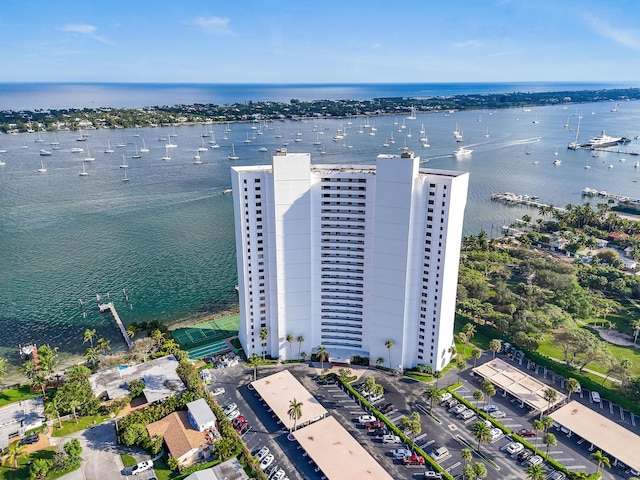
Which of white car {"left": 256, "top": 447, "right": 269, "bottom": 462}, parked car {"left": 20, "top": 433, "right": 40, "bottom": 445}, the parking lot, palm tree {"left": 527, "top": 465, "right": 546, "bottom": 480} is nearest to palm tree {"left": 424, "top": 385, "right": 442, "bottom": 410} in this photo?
the parking lot

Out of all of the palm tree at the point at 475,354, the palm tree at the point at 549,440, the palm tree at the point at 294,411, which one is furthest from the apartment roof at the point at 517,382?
the palm tree at the point at 294,411

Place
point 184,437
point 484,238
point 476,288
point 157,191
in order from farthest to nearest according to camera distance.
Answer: point 157,191 < point 484,238 < point 476,288 < point 184,437

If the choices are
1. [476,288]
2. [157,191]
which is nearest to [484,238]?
[476,288]

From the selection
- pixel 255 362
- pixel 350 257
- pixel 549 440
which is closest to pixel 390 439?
pixel 549 440

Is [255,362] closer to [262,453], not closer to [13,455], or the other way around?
[262,453]

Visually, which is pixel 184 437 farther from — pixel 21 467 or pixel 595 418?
pixel 595 418
